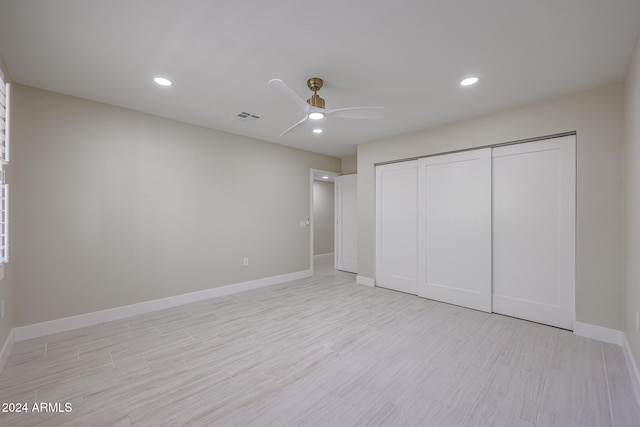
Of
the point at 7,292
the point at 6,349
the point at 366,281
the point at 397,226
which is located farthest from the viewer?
the point at 366,281

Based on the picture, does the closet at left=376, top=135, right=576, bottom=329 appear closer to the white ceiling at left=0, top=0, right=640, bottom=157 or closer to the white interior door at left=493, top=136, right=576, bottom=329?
the white interior door at left=493, top=136, right=576, bottom=329

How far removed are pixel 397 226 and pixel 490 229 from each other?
1347mm

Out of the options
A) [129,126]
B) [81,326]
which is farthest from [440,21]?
[81,326]

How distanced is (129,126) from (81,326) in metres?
2.40

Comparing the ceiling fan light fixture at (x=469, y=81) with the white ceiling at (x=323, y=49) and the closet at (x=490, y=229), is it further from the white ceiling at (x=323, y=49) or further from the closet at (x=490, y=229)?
the closet at (x=490, y=229)

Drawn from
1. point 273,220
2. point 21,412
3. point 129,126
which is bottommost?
point 21,412

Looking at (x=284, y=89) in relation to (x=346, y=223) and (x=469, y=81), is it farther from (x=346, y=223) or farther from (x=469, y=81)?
(x=346, y=223)

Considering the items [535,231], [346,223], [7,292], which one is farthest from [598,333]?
[7,292]

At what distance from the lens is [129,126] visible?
3359 mm

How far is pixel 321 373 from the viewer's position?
7.01 feet

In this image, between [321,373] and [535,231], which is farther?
[535,231]

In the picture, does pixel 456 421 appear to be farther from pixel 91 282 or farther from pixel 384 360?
pixel 91 282

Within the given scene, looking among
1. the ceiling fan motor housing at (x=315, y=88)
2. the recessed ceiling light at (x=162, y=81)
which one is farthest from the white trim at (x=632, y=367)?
the recessed ceiling light at (x=162, y=81)

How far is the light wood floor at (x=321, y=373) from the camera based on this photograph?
1698 mm
